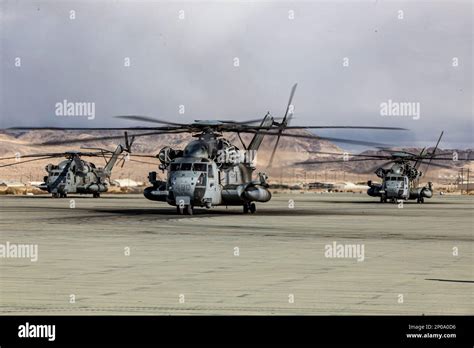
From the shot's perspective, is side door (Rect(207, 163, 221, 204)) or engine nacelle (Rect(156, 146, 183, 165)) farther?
engine nacelle (Rect(156, 146, 183, 165))

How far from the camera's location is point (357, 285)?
17.1 meters

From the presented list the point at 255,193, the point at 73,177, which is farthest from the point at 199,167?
the point at 73,177

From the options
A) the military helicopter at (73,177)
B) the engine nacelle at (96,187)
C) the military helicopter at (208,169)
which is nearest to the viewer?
the military helicopter at (208,169)

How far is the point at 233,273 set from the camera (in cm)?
1912

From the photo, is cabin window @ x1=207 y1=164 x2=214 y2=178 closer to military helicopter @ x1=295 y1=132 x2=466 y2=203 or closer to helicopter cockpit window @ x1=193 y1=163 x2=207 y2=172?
helicopter cockpit window @ x1=193 y1=163 x2=207 y2=172

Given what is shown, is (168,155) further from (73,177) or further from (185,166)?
(73,177)

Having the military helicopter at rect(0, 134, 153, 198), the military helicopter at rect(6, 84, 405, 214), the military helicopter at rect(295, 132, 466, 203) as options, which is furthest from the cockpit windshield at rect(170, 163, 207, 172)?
the military helicopter at rect(0, 134, 153, 198)

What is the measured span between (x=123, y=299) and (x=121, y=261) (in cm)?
682

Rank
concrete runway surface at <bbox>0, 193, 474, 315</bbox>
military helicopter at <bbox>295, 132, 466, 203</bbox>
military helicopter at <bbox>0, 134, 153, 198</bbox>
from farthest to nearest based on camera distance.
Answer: military helicopter at <bbox>0, 134, 153, 198</bbox>, military helicopter at <bbox>295, 132, 466, 203</bbox>, concrete runway surface at <bbox>0, 193, 474, 315</bbox>

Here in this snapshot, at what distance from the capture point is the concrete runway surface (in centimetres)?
1429

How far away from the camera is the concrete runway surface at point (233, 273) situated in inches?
563

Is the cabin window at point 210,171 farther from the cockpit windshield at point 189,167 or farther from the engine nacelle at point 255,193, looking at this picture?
the engine nacelle at point 255,193

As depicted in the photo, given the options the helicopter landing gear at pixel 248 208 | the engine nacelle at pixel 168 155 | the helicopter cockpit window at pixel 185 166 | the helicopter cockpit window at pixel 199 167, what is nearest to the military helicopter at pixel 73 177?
the helicopter landing gear at pixel 248 208
